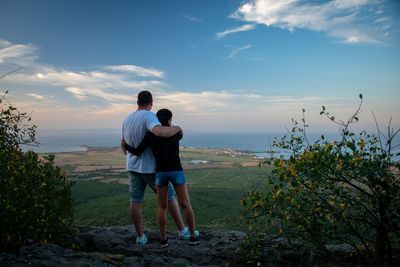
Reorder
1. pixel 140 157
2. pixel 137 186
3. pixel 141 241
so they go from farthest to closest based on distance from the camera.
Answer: pixel 141 241 → pixel 137 186 → pixel 140 157

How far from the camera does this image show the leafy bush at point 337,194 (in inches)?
201

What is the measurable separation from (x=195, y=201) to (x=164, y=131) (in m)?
33.8

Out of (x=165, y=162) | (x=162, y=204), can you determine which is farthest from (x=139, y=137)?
(x=162, y=204)

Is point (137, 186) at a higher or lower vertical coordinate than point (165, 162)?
lower

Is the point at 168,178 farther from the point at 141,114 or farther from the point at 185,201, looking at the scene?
the point at 141,114

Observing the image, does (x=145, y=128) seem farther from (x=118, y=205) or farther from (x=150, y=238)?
(x=118, y=205)

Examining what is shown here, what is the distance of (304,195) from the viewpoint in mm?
5586

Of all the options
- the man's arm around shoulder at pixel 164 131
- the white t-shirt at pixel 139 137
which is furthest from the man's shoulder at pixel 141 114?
the man's arm around shoulder at pixel 164 131

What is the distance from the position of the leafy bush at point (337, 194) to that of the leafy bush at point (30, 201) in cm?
410

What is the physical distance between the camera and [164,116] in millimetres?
7508

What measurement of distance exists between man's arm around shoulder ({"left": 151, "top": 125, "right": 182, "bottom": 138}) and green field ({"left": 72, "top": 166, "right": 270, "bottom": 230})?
6.42ft

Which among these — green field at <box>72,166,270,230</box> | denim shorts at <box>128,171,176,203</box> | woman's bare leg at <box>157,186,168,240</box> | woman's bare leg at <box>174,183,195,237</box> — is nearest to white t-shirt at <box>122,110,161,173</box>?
denim shorts at <box>128,171,176,203</box>

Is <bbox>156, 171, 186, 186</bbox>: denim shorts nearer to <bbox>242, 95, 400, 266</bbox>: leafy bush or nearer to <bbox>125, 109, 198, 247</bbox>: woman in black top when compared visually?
<bbox>125, 109, 198, 247</bbox>: woman in black top

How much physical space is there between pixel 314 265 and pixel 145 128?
4613mm
